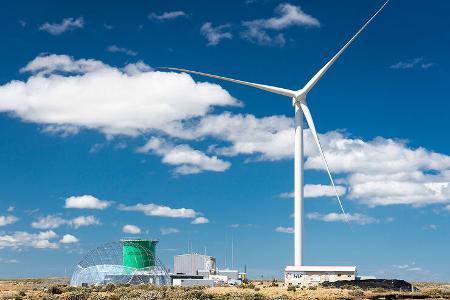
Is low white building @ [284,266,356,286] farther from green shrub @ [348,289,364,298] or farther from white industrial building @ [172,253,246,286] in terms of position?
white industrial building @ [172,253,246,286]

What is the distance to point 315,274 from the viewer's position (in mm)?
115125

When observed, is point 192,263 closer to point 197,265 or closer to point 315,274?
point 197,265

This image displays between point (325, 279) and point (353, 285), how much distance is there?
754 inches

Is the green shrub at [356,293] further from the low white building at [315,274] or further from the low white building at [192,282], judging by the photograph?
the low white building at [192,282]

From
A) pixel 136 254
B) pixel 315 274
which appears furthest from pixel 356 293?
pixel 136 254

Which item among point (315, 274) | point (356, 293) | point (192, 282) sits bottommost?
point (192, 282)

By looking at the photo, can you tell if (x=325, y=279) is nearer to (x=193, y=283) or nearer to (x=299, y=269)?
(x=299, y=269)

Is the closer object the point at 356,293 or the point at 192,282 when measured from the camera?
the point at 356,293

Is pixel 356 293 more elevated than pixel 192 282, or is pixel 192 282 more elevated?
pixel 356 293

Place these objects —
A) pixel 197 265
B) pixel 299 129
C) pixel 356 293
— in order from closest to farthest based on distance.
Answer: pixel 356 293, pixel 299 129, pixel 197 265

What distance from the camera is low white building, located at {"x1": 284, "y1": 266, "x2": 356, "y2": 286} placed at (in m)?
112

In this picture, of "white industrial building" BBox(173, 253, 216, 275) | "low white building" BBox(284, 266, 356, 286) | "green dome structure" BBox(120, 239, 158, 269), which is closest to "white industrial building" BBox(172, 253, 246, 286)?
"white industrial building" BBox(173, 253, 216, 275)

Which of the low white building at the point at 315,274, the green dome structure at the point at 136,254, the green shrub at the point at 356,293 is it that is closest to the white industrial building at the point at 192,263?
the green dome structure at the point at 136,254

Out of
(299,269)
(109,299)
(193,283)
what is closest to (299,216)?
(299,269)
